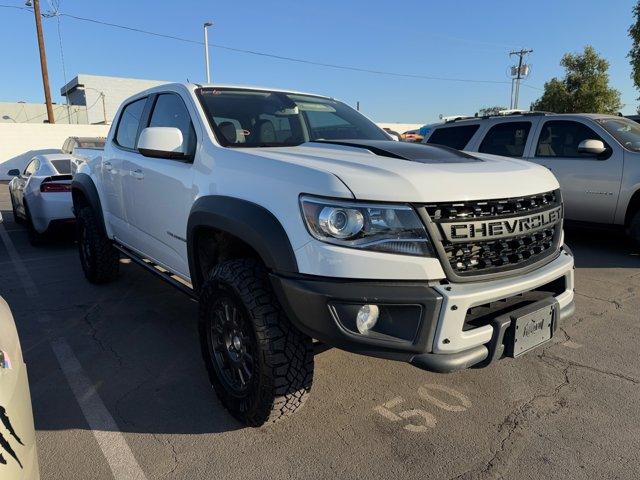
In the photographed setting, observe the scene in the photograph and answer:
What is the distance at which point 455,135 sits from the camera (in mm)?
7641

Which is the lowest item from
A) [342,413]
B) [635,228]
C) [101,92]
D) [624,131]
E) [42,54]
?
[342,413]

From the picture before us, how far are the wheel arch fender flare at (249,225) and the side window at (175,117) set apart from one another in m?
0.52

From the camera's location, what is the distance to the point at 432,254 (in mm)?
2119

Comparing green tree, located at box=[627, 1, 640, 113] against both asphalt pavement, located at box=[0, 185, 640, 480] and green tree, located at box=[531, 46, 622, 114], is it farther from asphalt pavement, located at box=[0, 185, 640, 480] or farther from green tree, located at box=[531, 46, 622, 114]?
asphalt pavement, located at box=[0, 185, 640, 480]

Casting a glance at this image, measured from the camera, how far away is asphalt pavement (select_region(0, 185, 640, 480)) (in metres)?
2.38

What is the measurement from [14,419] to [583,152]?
6516 millimetres

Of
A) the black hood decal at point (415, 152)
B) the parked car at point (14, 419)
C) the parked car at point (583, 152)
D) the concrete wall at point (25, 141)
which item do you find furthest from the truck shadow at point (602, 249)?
the concrete wall at point (25, 141)

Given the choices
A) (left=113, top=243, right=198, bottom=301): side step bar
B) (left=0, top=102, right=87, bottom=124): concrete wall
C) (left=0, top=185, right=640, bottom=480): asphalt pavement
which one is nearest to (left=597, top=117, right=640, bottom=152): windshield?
(left=0, top=185, right=640, bottom=480): asphalt pavement

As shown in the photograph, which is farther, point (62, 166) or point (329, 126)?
point (62, 166)

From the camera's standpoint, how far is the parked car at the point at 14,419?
1.48 metres

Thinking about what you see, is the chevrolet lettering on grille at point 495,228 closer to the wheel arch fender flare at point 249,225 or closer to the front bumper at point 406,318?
the front bumper at point 406,318

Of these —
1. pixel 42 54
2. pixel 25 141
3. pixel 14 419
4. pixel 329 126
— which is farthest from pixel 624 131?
pixel 42 54

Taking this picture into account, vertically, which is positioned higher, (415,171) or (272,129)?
(272,129)

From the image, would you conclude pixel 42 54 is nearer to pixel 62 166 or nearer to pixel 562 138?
pixel 62 166
